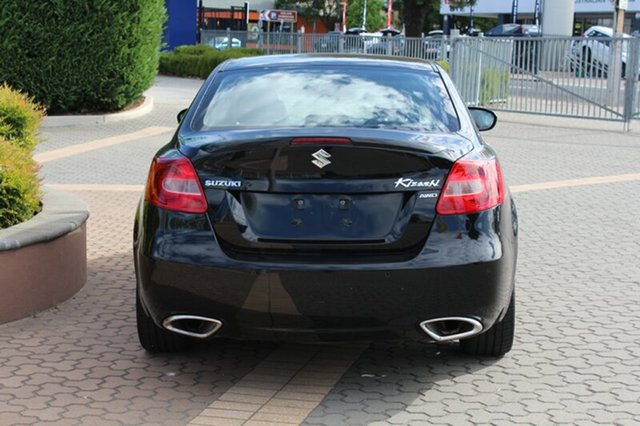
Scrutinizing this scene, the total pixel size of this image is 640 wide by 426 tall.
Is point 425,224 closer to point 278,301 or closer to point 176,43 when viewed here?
point 278,301

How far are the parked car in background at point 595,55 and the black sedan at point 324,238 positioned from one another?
15791 mm

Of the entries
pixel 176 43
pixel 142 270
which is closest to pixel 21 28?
pixel 142 270

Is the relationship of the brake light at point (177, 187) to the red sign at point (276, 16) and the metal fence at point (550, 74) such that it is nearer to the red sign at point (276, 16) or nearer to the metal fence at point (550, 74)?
the metal fence at point (550, 74)

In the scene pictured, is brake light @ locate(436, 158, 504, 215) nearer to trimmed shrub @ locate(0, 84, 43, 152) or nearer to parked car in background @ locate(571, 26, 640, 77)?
trimmed shrub @ locate(0, 84, 43, 152)

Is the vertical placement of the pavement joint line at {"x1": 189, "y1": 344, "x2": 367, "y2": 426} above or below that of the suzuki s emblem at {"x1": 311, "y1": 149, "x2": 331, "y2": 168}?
below

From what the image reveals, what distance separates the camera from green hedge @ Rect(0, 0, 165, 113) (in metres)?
17.0

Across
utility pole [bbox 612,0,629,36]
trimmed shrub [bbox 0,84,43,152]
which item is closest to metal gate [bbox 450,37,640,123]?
utility pole [bbox 612,0,629,36]

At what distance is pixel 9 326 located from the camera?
617 centimetres

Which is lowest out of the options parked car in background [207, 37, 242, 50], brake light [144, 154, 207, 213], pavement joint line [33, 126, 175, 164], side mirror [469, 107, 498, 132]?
pavement joint line [33, 126, 175, 164]

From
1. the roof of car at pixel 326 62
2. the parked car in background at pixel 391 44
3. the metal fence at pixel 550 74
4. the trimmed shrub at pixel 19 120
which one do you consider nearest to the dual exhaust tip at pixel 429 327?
the roof of car at pixel 326 62

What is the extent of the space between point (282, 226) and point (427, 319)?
0.78 metres

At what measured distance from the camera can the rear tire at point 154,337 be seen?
553cm

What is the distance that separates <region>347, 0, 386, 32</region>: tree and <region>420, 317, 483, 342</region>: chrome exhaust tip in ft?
317

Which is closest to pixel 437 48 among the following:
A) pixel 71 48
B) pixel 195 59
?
pixel 71 48
